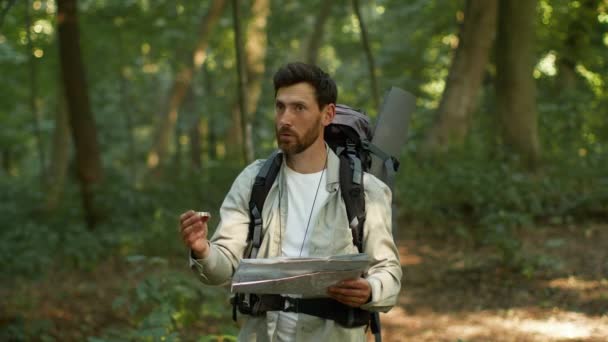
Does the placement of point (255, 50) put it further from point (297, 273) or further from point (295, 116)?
point (297, 273)

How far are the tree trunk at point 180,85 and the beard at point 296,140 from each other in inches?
586

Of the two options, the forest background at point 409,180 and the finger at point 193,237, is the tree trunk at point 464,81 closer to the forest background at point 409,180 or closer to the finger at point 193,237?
the forest background at point 409,180

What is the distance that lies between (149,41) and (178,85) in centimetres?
154

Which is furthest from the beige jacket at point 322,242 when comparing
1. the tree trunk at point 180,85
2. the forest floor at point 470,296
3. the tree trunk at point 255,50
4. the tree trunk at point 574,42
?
the tree trunk at point 180,85

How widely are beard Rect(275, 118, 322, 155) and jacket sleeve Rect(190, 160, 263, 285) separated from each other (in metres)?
0.19

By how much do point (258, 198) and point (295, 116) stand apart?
0.38m

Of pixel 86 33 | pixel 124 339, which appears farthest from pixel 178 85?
pixel 124 339

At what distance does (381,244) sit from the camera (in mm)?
3008

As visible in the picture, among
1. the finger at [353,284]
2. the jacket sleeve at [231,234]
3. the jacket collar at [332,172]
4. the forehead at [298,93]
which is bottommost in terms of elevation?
the finger at [353,284]

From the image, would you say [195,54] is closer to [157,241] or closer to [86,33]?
[86,33]

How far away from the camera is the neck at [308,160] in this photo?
3109 mm

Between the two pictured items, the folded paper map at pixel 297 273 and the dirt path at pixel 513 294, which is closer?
the folded paper map at pixel 297 273

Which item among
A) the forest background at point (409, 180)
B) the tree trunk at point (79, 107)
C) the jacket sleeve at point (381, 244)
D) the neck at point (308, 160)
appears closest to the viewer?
the jacket sleeve at point (381, 244)

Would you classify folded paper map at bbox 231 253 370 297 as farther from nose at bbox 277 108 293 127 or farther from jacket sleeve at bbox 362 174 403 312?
nose at bbox 277 108 293 127
